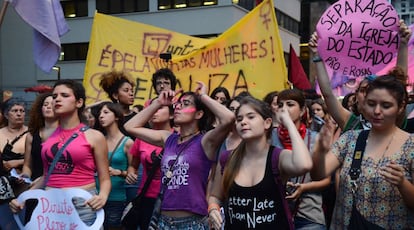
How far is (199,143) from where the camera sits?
423 cm

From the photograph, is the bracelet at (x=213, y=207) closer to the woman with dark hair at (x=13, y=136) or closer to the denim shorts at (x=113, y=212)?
the denim shorts at (x=113, y=212)

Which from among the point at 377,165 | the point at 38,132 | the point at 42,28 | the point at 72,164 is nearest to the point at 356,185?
the point at 377,165

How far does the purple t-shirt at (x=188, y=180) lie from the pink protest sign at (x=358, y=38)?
1.38 m

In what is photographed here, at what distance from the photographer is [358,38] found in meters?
4.68

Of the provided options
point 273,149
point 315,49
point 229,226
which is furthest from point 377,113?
point 315,49

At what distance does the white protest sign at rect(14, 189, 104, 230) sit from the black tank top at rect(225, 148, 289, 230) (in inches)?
49.3

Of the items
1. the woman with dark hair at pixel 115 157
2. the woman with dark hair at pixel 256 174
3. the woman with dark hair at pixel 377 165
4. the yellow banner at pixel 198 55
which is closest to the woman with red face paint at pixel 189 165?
the woman with dark hair at pixel 256 174

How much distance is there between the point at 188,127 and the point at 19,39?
31007mm

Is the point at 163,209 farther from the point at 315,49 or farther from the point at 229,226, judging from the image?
the point at 315,49

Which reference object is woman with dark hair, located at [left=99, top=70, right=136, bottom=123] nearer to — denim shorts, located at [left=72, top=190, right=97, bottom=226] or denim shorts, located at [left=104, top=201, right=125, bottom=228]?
denim shorts, located at [left=104, top=201, right=125, bottom=228]

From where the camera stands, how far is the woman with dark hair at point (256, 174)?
11.4ft

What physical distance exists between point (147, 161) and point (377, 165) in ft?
8.78

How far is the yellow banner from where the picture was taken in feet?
26.2

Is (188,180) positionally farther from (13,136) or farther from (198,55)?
(198,55)
